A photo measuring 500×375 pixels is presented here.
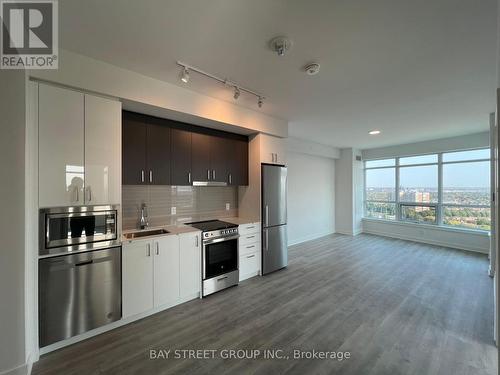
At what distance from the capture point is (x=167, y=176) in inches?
119

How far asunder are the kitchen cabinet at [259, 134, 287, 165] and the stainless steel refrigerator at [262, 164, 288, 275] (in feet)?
0.40

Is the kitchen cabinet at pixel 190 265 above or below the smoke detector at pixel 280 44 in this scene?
below

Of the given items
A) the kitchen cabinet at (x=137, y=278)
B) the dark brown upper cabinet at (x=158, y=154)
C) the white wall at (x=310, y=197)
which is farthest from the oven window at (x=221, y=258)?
the white wall at (x=310, y=197)

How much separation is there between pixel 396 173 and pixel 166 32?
7.20 m

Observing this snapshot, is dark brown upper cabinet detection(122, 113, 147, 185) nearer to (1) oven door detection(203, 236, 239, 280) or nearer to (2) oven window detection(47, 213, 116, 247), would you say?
(2) oven window detection(47, 213, 116, 247)

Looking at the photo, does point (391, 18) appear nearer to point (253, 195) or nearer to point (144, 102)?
point (144, 102)

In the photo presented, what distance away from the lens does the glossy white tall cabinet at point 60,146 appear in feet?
6.48

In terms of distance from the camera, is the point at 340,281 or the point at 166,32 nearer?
the point at 166,32

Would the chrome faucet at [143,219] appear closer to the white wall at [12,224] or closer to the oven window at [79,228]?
the oven window at [79,228]

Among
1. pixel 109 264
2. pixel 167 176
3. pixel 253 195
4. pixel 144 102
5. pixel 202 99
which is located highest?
pixel 202 99

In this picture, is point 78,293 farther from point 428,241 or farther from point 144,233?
point 428,241

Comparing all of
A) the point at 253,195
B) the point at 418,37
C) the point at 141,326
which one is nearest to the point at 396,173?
the point at 253,195

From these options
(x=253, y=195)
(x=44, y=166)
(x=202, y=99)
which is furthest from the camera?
(x=253, y=195)

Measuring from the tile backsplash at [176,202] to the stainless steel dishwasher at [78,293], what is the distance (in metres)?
0.82
